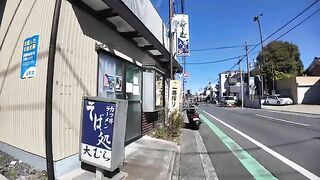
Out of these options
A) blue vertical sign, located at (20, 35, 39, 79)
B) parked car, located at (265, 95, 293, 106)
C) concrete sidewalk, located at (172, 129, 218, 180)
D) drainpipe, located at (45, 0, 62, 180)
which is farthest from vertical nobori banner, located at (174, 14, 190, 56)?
parked car, located at (265, 95, 293, 106)

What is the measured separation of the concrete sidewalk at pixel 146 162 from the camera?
5478 mm

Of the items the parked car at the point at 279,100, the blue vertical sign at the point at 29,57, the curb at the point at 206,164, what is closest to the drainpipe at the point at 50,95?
the blue vertical sign at the point at 29,57

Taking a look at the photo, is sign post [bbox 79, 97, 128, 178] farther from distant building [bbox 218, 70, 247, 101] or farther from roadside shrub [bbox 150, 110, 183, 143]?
distant building [bbox 218, 70, 247, 101]

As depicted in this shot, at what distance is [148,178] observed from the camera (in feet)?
18.7

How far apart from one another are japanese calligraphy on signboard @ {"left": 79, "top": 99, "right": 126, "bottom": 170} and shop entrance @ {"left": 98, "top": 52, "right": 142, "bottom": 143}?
6.55 ft

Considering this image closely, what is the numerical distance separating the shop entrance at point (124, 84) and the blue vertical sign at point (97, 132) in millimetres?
1995

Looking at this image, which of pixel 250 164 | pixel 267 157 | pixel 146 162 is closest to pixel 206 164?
pixel 250 164

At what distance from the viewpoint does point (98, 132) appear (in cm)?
478

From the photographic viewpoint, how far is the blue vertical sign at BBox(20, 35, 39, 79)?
18.0ft

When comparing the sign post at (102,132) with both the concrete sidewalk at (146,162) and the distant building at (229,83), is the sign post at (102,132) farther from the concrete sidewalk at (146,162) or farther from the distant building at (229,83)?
the distant building at (229,83)

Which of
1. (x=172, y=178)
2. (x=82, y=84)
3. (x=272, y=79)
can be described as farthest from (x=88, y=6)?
(x=272, y=79)

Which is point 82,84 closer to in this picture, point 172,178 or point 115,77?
point 115,77

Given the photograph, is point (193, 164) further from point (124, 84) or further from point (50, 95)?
point (50, 95)

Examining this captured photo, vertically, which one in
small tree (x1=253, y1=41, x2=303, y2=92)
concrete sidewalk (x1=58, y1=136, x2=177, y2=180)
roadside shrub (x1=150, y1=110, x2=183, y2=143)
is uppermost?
small tree (x1=253, y1=41, x2=303, y2=92)
